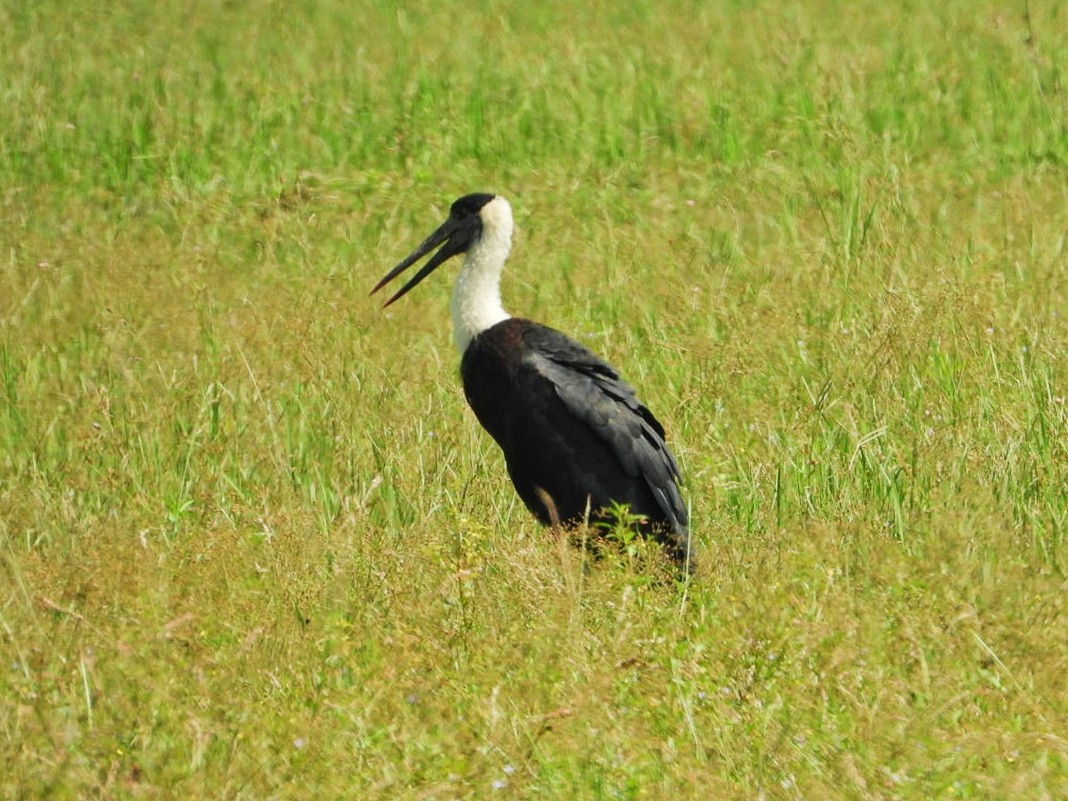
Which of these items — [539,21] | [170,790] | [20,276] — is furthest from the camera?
[539,21]

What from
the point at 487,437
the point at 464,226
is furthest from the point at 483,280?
the point at 487,437

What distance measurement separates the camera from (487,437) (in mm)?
5660

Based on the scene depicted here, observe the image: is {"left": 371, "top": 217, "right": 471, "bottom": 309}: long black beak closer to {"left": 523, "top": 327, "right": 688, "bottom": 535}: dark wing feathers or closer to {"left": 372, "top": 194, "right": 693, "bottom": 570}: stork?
{"left": 372, "top": 194, "right": 693, "bottom": 570}: stork

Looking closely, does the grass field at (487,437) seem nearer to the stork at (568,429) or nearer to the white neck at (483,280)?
the stork at (568,429)

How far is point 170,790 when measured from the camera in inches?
117

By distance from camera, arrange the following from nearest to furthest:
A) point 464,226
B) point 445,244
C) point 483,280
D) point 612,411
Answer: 1. point 612,411
2. point 483,280
3. point 464,226
4. point 445,244

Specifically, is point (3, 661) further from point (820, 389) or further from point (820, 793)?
point (820, 389)

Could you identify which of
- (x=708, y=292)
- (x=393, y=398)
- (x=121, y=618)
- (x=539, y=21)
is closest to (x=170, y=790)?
(x=121, y=618)

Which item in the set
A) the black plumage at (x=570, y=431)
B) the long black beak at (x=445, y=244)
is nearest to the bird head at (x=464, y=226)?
the long black beak at (x=445, y=244)

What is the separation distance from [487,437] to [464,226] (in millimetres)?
714

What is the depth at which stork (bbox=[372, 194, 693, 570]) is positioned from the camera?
5023mm

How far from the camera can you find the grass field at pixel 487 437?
129 inches

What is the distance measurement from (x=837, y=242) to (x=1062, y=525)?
2678mm

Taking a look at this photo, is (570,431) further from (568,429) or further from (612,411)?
(612,411)
